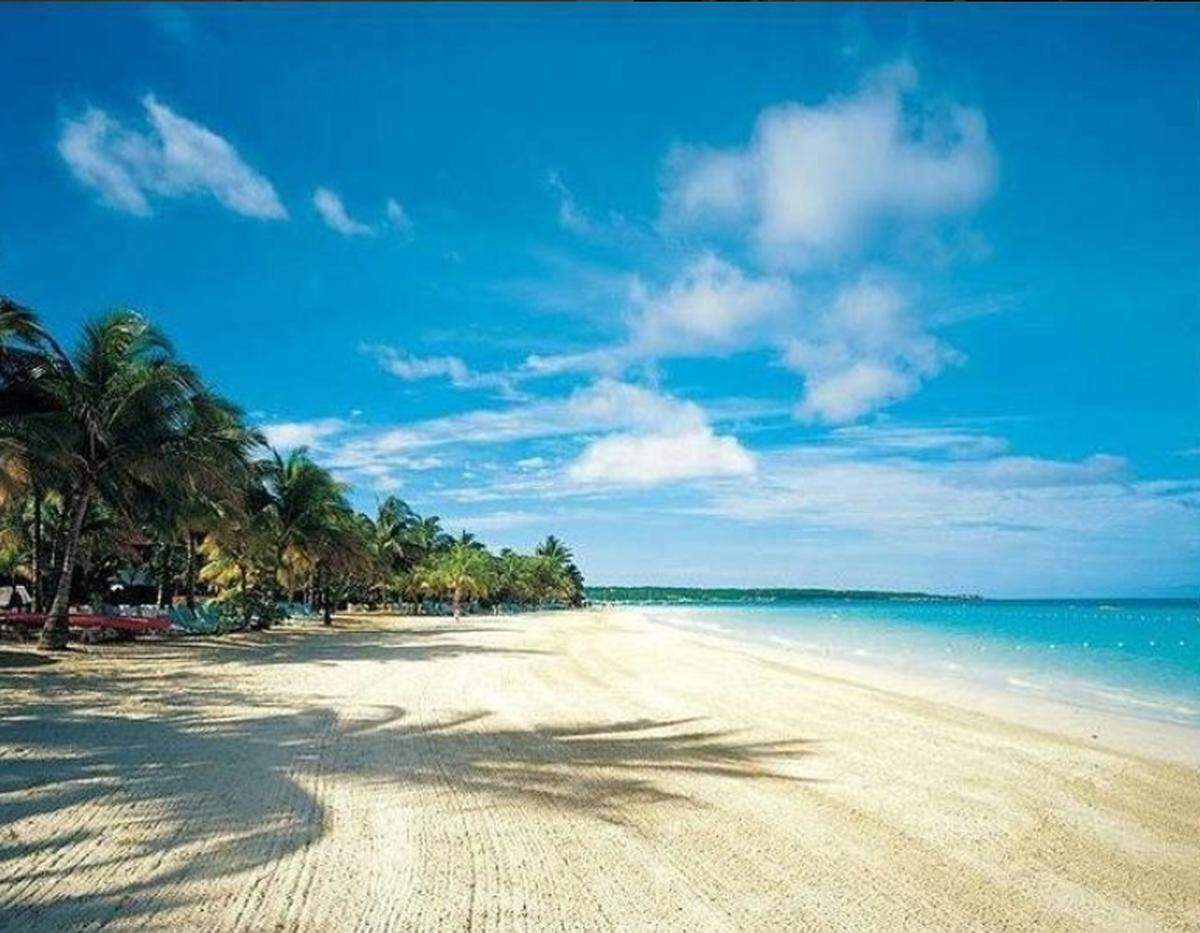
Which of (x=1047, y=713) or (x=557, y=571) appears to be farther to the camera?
(x=557, y=571)

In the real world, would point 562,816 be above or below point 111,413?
below

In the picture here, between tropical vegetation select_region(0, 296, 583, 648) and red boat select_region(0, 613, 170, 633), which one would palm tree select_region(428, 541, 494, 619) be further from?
red boat select_region(0, 613, 170, 633)

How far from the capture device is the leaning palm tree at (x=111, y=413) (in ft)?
55.4

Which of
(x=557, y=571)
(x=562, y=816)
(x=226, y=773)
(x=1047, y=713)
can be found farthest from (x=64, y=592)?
(x=557, y=571)

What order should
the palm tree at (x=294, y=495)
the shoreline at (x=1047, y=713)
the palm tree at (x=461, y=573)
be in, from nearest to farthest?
the shoreline at (x=1047, y=713)
the palm tree at (x=294, y=495)
the palm tree at (x=461, y=573)

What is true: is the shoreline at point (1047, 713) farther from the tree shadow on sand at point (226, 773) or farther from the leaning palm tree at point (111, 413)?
the leaning palm tree at point (111, 413)

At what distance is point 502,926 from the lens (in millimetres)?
4328

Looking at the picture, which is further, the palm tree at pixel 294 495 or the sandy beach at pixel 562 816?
the palm tree at pixel 294 495

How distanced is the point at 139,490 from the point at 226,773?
15906 mm

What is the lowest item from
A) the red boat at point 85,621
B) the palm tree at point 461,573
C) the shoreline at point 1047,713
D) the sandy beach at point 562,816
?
the shoreline at point 1047,713

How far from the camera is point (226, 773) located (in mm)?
7113

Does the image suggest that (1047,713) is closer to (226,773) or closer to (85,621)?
(226,773)

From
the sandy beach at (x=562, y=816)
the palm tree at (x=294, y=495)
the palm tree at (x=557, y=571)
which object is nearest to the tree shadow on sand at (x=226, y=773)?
the sandy beach at (x=562, y=816)

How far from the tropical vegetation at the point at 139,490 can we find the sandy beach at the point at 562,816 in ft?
20.4
